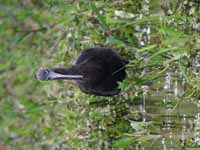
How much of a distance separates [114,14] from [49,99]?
63 cm

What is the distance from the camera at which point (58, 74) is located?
1010 mm

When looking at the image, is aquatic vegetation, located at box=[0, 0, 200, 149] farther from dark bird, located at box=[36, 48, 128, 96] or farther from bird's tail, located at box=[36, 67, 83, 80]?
bird's tail, located at box=[36, 67, 83, 80]

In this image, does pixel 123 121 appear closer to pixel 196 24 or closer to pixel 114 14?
pixel 114 14

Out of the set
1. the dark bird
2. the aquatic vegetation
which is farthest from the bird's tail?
the aquatic vegetation

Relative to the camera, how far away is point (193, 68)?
1108 millimetres

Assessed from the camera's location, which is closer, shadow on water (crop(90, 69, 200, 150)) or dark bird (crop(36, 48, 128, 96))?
dark bird (crop(36, 48, 128, 96))

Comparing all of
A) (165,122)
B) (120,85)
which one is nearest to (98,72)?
(120,85)

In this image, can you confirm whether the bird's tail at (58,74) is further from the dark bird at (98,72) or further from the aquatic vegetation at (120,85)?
the aquatic vegetation at (120,85)

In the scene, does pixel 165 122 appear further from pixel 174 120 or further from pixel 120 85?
pixel 120 85

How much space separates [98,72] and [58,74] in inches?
5.2

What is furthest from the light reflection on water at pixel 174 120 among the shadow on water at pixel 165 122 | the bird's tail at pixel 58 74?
the bird's tail at pixel 58 74

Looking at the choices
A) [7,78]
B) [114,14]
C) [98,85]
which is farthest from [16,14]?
[98,85]

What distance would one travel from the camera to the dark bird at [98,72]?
1.06 metres

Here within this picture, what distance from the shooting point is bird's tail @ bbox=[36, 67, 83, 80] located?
99 cm
